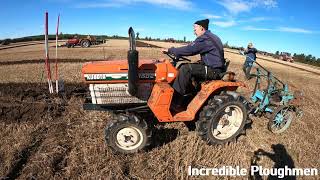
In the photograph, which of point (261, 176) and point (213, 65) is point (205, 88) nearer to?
point (213, 65)

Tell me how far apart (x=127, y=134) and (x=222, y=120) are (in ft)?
6.61

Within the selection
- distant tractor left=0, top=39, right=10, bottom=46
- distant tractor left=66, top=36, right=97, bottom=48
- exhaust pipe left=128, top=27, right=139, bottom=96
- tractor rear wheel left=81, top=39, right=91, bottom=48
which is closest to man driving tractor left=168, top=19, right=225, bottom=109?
exhaust pipe left=128, top=27, right=139, bottom=96

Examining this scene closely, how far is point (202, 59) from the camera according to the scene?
21.1ft

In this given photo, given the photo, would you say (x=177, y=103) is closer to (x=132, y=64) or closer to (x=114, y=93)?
(x=114, y=93)

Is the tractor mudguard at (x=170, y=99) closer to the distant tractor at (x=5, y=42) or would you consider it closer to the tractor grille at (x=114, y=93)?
the tractor grille at (x=114, y=93)

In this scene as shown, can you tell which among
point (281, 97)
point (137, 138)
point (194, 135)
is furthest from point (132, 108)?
point (281, 97)

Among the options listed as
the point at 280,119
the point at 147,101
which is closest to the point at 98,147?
the point at 147,101

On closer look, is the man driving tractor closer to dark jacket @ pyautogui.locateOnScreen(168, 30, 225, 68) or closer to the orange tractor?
dark jacket @ pyautogui.locateOnScreen(168, 30, 225, 68)

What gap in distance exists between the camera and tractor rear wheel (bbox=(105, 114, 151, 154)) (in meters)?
5.43

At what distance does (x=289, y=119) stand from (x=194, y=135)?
2.91 m

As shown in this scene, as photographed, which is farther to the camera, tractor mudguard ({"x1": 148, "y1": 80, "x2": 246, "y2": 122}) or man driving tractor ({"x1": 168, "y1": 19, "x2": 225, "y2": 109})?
man driving tractor ({"x1": 168, "y1": 19, "x2": 225, "y2": 109})

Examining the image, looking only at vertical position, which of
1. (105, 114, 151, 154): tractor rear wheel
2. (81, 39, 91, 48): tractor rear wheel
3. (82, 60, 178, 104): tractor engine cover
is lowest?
(105, 114, 151, 154): tractor rear wheel

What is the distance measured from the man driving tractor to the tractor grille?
22.4 inches

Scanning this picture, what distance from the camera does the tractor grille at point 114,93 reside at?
5.98 m
